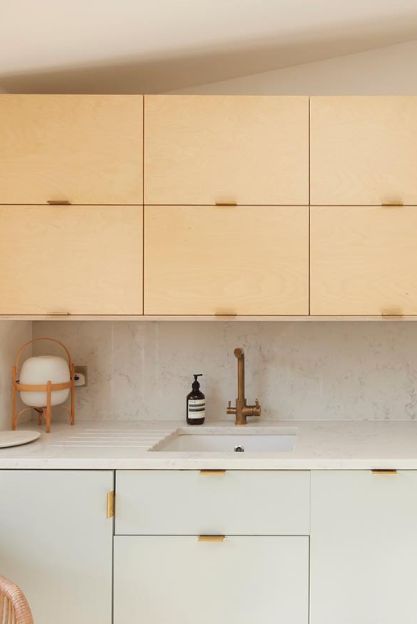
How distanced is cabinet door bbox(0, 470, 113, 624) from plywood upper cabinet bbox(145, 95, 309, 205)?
1.13 metres

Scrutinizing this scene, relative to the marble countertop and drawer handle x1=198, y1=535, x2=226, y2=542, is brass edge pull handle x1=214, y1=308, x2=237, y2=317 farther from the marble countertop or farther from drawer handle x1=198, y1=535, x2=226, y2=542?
drawer handle x1=198, y1=535, x2=226, y2=542

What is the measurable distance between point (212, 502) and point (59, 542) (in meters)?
0.54

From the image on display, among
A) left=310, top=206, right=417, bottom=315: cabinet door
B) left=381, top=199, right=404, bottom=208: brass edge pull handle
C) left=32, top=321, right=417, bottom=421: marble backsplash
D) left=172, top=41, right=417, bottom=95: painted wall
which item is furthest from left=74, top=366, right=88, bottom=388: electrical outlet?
left=381, top=199, right=404, bottom=208: brass edge pull handle

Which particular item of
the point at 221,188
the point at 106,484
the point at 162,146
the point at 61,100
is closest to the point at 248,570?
the point at 106,484

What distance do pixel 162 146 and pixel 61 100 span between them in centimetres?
44

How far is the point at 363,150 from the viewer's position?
2.22 meters

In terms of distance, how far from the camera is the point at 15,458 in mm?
1949

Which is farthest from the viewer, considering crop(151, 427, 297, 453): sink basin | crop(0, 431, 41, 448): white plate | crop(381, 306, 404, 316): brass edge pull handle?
crop(151, 427, 297, 453): sink basin

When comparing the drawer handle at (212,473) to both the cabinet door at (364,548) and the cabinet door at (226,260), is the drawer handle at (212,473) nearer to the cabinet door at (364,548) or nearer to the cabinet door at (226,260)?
the cabinet door at (364,548)

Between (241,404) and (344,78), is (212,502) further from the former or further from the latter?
(344,78)

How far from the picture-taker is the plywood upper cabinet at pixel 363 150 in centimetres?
221

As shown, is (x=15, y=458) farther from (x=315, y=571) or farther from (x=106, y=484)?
(x=315, y=571)

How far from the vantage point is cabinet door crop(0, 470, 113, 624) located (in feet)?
6.32

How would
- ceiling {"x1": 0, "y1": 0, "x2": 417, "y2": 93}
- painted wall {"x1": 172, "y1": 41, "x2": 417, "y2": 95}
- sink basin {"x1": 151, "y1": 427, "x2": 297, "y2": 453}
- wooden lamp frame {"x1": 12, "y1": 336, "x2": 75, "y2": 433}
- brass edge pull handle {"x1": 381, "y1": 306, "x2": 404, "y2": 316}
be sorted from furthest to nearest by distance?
painted wall {"x1": 172, "y1": 41, "x2": 417, "y2": 95} < sink basin {"x1": 151, "y1": 427, "x2": 297, "y2": 453} < wooden lamp frame {"x1": 12, "y1": 336, "x2": 75, "y2": 433} < brass edge pull handle {"x1": 381, "y1": 306, "x2": 404, "y2": 316} < ceiling {"x1": 0, "y1": 0, "x2": 417, "y2": 93}
